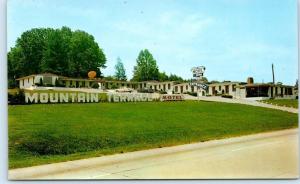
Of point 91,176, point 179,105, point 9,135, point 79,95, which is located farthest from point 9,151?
point 179,105

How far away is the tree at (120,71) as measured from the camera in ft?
39.8

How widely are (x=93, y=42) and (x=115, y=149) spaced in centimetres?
275

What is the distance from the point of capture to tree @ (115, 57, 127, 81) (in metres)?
12.1

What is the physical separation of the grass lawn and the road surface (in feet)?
1.95

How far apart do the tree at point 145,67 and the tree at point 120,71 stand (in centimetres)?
31

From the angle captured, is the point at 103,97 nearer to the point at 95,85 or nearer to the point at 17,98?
the point at 95,85

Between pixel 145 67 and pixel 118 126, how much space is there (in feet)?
6.88

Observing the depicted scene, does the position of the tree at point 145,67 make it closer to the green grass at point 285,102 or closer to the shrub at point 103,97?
the shrub at point 103,97

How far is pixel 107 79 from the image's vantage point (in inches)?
499

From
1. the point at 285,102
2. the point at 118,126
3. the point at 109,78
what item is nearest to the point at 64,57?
the point at 109,78

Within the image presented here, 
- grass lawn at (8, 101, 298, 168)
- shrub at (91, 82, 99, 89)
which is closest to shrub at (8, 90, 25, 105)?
grass lawn at (8, 101, 298, 168)

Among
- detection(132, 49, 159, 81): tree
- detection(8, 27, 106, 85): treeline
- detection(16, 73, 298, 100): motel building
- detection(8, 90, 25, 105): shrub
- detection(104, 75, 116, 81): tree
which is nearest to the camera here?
detection(8, 90, 25, 105): shrub

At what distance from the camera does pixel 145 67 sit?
11.5m

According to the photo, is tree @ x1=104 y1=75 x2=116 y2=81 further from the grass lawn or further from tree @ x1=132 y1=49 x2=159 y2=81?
the grass lawn
